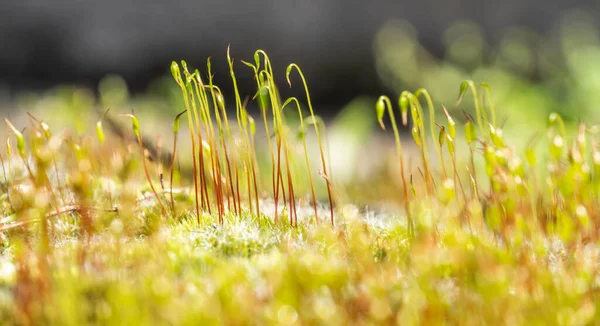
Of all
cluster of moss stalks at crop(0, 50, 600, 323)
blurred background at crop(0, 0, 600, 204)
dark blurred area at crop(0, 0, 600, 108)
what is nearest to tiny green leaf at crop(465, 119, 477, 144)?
cluster of moss stalks at crop(0, 50, 600, 323)

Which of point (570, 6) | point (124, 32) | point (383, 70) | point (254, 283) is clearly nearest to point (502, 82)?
point (383, 70)

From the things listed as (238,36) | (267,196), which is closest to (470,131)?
(267,196)

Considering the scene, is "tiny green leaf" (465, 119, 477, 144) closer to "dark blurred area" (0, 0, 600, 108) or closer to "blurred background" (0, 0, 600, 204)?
"blurred background" (0, 0, 600, 204)

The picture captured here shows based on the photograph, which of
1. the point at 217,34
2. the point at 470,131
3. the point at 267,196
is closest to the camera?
the point at 470,131

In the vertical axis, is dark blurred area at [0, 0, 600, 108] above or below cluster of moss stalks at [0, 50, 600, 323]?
above

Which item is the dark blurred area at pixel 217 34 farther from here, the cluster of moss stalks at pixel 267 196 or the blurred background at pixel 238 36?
the cluster of moss stalks at pixel 267 196

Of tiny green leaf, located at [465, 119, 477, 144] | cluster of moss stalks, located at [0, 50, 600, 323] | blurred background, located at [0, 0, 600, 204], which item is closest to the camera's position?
cluster of moss stalks, located at [0, 50, 600, 323]

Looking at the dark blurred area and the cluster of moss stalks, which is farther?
the dark blurred area

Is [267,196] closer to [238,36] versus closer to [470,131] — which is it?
[470,131]

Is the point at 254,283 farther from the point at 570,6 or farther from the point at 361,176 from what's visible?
the point at 570,6
